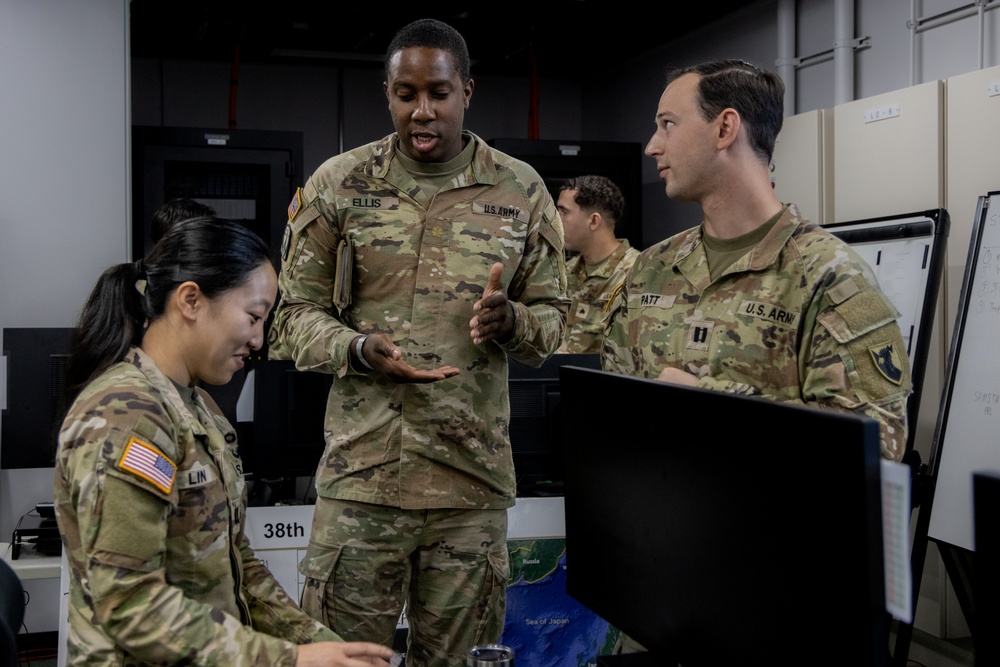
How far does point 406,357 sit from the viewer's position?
5.86 ft

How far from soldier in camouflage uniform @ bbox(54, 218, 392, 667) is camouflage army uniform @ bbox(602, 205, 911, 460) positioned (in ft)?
2.16

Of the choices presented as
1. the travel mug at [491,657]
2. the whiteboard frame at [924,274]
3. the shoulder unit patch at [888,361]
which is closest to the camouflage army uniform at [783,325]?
the shoulder unit patch at [888,361]

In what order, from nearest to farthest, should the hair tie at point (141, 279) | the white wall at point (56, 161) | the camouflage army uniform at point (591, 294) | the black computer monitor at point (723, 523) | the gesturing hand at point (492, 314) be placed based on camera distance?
the black computer monitor at point (723, 523), the hair tie at point (141, 279), the gesturing hand at point (492, 314), the white wall at point (56, 161), the camouflage army uniform at point (591, 294)

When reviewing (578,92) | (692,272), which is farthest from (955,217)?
(578,92)

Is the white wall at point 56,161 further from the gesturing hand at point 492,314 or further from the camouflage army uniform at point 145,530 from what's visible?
the camouflage army uniform at point 145,530

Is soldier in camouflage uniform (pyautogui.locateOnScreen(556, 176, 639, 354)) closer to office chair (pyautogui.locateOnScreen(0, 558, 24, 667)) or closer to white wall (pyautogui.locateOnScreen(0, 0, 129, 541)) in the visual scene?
white wall (pyautogui.locateOnScreen(0, 0, 129, 541))

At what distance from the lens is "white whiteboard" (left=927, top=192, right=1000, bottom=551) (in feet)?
8.61

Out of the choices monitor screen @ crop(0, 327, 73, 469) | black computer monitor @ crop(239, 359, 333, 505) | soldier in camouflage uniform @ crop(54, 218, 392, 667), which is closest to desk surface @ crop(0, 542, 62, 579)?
monitor screen @ crop(0, 327, 73, 469)

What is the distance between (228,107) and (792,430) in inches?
215

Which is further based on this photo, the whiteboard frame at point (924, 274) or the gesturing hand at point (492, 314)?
the whiteboard frame at point (924, 274)

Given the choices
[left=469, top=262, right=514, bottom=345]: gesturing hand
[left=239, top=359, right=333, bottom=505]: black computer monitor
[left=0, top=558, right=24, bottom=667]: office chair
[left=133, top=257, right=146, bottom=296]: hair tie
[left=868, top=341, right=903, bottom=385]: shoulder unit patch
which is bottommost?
[left=0, top=558, right=24, bottom=667]: office chair

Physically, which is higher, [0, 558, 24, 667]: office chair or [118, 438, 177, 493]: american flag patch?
[118, 438, 177, 493]: american flag patch

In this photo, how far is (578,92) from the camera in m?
Result: 6.42

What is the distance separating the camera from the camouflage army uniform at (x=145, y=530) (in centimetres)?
111
